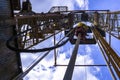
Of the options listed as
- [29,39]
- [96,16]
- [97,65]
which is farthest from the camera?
[96,16]

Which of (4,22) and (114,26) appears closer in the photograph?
(4,22)

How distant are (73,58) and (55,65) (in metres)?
14.9

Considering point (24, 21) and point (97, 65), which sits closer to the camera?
point (24, 21)

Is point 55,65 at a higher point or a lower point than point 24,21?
lower

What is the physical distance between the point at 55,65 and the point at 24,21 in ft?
28.5

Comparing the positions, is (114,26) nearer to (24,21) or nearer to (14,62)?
(24,21)

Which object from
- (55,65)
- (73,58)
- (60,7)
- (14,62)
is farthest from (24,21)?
(60,7)

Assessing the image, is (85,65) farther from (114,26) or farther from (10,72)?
(10,72)

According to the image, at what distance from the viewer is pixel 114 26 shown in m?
20.0

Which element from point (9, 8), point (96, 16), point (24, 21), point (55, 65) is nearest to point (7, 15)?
point (9, 8)

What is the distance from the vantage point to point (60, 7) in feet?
107

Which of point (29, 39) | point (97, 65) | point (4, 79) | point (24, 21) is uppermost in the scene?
point (24, 21)

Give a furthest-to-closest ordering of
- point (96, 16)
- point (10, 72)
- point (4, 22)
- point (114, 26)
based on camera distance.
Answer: point (96, 16) < point (114, 26) < point (10, 72) < point (4, 22)

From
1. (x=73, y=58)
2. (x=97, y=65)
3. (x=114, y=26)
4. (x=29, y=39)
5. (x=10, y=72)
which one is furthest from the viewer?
(x=97, y=65)
